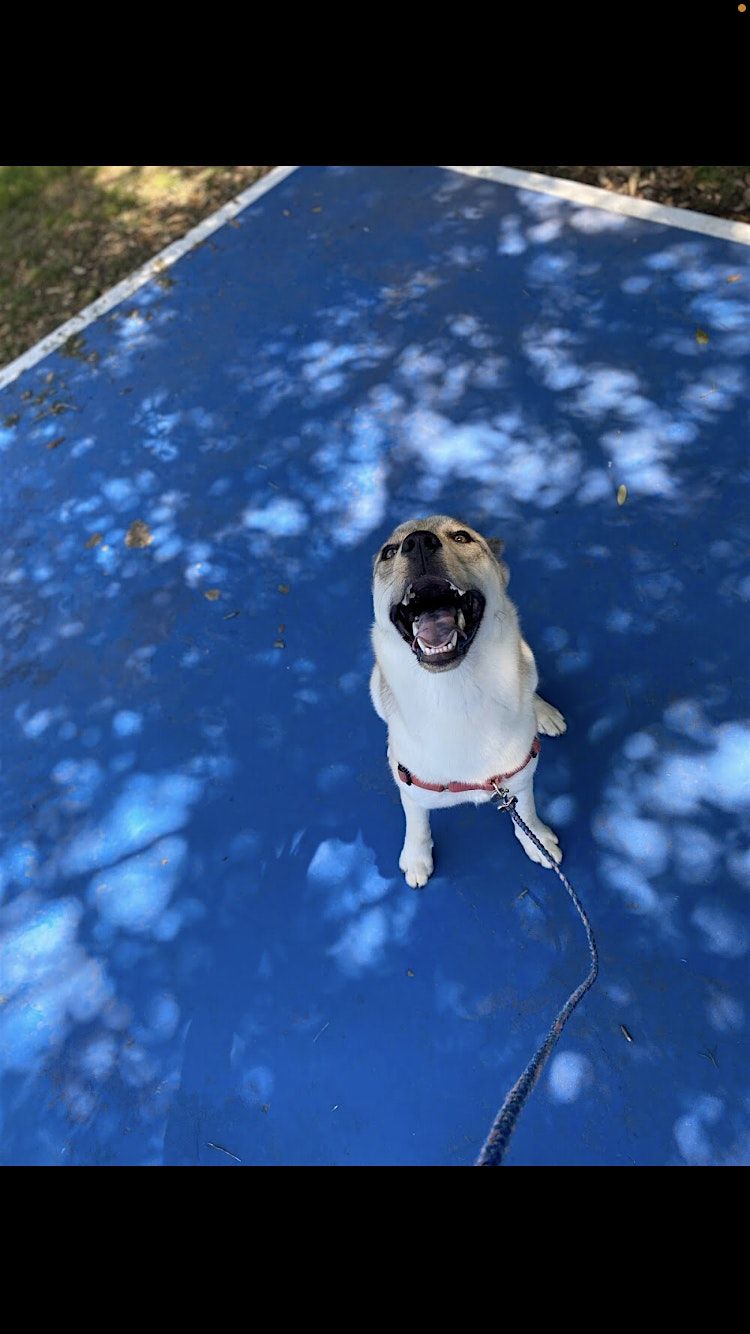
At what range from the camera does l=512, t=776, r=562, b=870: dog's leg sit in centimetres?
362

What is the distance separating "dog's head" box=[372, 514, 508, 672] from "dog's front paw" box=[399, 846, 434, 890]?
1.34 m

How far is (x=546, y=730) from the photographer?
4.04 metres

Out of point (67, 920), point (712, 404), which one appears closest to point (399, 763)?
point (67, 920)

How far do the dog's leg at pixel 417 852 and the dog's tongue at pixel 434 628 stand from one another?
1.15 metres

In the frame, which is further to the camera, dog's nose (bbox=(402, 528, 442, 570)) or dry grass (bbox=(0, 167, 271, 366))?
dry grass (bbox=(0, 167, 271, 366))

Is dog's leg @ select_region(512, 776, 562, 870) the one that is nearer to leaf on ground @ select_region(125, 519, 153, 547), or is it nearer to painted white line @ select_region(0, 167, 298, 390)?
leaf on ground @ select_region(125, 519, 153, 547)

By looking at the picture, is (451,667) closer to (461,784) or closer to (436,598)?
(436,598)

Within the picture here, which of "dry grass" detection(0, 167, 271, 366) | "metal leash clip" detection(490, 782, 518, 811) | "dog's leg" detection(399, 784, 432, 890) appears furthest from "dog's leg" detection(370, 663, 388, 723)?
"dry grass" detection(0, 167, 271, 366)

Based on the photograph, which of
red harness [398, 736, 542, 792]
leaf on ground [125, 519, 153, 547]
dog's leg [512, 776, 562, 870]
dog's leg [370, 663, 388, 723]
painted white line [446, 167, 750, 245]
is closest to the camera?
red harness [398, 736, 542, 792]

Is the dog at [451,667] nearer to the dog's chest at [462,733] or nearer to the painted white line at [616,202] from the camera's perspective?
the dog's chest at [462,733]

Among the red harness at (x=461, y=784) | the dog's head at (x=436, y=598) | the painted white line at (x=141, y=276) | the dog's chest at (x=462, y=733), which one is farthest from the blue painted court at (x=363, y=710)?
the dog's head at (x=436, y=598)

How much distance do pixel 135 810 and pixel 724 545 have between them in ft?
11.9

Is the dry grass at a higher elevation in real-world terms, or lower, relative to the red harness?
higher

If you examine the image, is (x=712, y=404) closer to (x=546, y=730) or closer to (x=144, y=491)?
(x=546, y=730)
